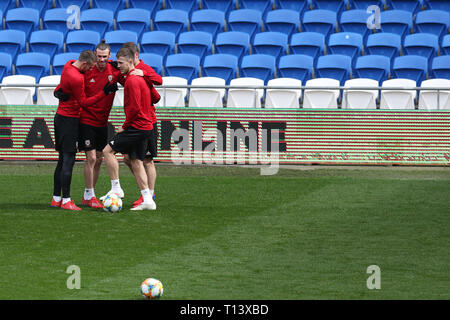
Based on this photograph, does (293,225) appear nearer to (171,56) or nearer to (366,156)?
(366,156)

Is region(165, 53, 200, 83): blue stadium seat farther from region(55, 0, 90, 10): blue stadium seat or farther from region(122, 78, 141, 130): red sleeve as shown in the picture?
region(122, 78, 141, 130): red sleeve

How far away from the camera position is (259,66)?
1814 centimetres

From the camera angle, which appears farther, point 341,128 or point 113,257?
point 341,128

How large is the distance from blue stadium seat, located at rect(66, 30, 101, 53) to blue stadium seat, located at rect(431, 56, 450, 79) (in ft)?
24.0

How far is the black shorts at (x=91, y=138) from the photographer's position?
10.4m

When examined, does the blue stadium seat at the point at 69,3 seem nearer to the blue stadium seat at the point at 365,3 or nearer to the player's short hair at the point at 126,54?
the blue stadium seat at the point at 365,3

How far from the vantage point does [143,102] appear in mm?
9945

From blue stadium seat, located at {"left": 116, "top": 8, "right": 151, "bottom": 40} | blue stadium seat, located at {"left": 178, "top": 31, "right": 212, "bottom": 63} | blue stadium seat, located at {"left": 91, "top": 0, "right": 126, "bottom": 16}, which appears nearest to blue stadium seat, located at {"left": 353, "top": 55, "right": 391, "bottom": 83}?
blue stadium seat, located at {"left": 178, "top": 31, "right": 212, "bottom": 63}

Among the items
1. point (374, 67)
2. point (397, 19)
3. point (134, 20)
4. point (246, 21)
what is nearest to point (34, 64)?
point (134, 20)

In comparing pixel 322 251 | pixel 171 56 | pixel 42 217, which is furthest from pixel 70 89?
pixel 171 56

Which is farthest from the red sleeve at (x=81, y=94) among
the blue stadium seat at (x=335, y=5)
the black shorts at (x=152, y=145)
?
the blue stadium seat at (x=335, y=5)

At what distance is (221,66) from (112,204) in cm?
869

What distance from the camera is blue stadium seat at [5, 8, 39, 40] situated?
66.2ft

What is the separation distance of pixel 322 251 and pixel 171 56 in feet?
36.6
